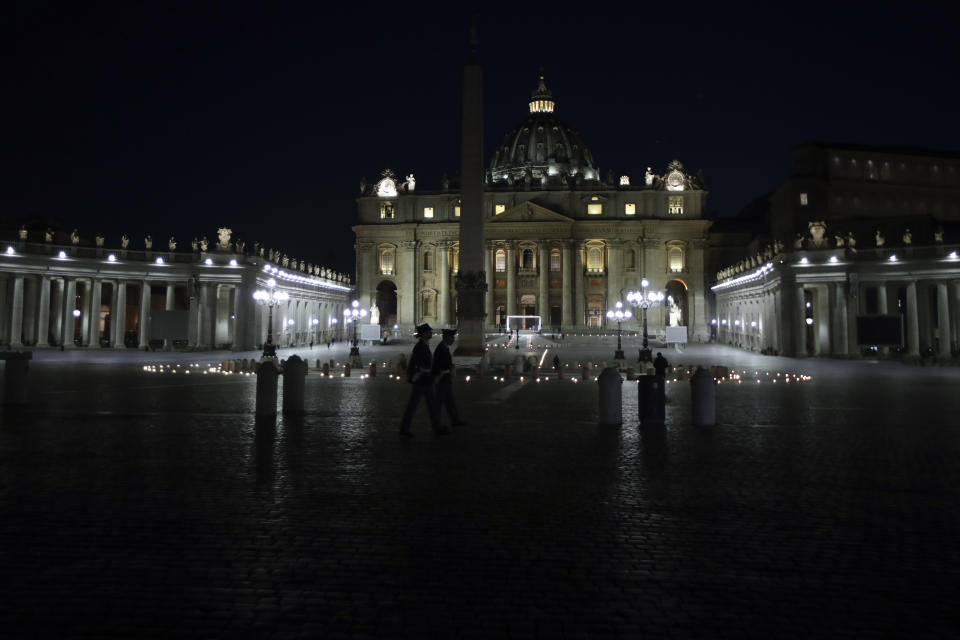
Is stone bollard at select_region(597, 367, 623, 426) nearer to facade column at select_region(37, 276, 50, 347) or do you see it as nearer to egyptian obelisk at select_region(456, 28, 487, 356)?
egyptian obelisk at select_region(456, 28, 487, 356)

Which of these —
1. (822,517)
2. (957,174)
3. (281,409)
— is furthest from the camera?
(957,174)

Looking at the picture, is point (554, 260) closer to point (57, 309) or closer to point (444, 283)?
point (444, 283)

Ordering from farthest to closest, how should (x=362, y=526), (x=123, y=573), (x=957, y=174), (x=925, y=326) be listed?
(x=957, y=174) < (x=925, y=326) < (x=362, y=526) < (x=123, y=573)

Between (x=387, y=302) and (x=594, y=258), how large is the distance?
34.1m

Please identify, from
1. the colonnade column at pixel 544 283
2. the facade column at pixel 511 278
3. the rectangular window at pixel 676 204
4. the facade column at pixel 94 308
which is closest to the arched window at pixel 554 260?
the colonnade column at pixel 544 283

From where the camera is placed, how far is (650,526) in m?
6.89

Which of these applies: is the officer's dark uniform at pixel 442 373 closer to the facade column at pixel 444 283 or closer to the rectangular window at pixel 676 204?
the facade column at pixel 444 283

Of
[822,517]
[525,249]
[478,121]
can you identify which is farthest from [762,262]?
[822,517]

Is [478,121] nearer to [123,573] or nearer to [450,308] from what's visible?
[123,573]

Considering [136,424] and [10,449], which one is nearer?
[10,449]

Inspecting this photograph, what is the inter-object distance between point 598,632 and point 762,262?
6275 cm

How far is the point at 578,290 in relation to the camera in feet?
325

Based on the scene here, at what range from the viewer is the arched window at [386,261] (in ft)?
344

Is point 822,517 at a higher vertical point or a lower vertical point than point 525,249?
lower
